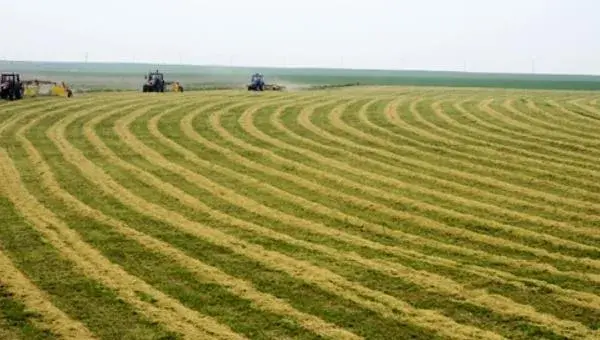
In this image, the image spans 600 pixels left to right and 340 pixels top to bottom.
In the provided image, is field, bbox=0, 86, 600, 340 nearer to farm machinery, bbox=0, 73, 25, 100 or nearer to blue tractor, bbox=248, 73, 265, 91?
farm machinery, bbox=0, 73, 25, 100

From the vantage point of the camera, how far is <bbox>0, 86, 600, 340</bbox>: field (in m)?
8.10

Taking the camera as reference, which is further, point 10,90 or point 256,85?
point 256,85

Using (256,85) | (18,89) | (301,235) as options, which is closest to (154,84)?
(256,85)

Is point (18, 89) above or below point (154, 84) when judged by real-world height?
below

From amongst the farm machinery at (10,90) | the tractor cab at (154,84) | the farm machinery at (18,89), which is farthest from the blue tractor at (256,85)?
the farm machinery at (10,90)

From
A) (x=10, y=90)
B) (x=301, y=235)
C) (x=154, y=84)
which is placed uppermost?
(x=154, y=84)

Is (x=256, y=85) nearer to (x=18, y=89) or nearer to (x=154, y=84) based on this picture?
(x=154, y=84)

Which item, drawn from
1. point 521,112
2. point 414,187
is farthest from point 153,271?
point 521,112

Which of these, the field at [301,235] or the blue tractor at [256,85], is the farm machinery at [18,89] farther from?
the field at [301,235]

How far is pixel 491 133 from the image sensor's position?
21.9 metres

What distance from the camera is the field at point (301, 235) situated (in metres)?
8.10

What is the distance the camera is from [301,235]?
11.3 metres

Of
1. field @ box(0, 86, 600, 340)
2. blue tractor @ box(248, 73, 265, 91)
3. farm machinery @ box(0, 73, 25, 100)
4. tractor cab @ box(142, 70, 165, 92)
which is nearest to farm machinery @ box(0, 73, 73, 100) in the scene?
farm machinery @ box(0, 73, 25, 100)

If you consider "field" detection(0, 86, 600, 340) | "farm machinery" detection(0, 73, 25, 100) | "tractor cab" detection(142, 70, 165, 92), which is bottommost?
"field" detection(0, 86, 600, 340)
